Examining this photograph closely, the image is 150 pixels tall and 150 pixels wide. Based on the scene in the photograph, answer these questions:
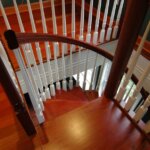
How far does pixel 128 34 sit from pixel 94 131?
785mm

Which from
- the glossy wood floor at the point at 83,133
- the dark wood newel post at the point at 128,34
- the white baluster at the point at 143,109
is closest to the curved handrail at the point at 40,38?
the dark wood newel post at the point at 128,34

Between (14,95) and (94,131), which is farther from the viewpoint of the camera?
(94,131)

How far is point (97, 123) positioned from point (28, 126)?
1.82 ft

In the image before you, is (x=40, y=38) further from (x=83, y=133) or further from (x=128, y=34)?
(x=83, y=133)

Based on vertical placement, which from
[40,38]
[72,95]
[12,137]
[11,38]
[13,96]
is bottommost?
[72,95]

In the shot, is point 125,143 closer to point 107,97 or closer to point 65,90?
point 107,97

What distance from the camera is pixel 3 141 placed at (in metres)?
1.29

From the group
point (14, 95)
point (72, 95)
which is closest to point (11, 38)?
point (14, 95)

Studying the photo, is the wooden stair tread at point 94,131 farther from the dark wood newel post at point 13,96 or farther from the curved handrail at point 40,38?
the curved handrail at point 40,38

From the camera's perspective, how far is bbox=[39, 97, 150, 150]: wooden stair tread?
3.97 ft

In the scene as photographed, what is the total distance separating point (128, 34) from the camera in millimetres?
1017

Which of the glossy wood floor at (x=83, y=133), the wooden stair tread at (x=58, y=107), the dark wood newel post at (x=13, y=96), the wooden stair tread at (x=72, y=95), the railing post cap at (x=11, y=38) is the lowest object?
the wooden stair tread at (x=72, y=95)

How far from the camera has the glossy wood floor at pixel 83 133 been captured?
121 centimetres

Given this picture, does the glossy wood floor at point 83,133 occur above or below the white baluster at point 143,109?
below
